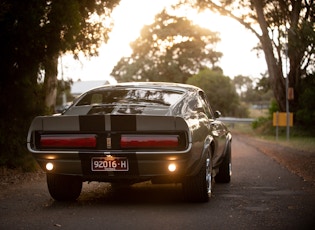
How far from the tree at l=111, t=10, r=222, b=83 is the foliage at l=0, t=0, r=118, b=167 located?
151 feet

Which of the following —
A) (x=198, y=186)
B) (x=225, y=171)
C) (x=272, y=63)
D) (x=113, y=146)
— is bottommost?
(x=225, y=171)

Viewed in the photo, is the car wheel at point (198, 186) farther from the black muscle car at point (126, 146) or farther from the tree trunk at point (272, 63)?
the tree trunk at point (272, 63)

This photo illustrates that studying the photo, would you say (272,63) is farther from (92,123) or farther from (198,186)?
(92,123)

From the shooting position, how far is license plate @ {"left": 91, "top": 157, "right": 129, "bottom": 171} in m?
6.60

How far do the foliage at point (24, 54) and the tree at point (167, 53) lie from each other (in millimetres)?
46164

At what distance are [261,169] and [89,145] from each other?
5.87 meters

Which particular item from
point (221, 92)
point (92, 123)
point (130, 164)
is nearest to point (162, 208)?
point (130, 164)

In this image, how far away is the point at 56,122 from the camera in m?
6.70

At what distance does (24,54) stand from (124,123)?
4128 mm

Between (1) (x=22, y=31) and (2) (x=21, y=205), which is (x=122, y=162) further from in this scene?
(1) (x=22, y=31)

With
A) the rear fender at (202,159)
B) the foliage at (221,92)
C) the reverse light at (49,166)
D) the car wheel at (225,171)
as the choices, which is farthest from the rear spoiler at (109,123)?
the foliage at (221,92)

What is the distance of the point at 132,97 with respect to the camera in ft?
25.0

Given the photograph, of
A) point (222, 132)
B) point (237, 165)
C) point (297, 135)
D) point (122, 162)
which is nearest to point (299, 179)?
point (222, 132)

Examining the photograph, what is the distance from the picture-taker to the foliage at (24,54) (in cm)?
970
